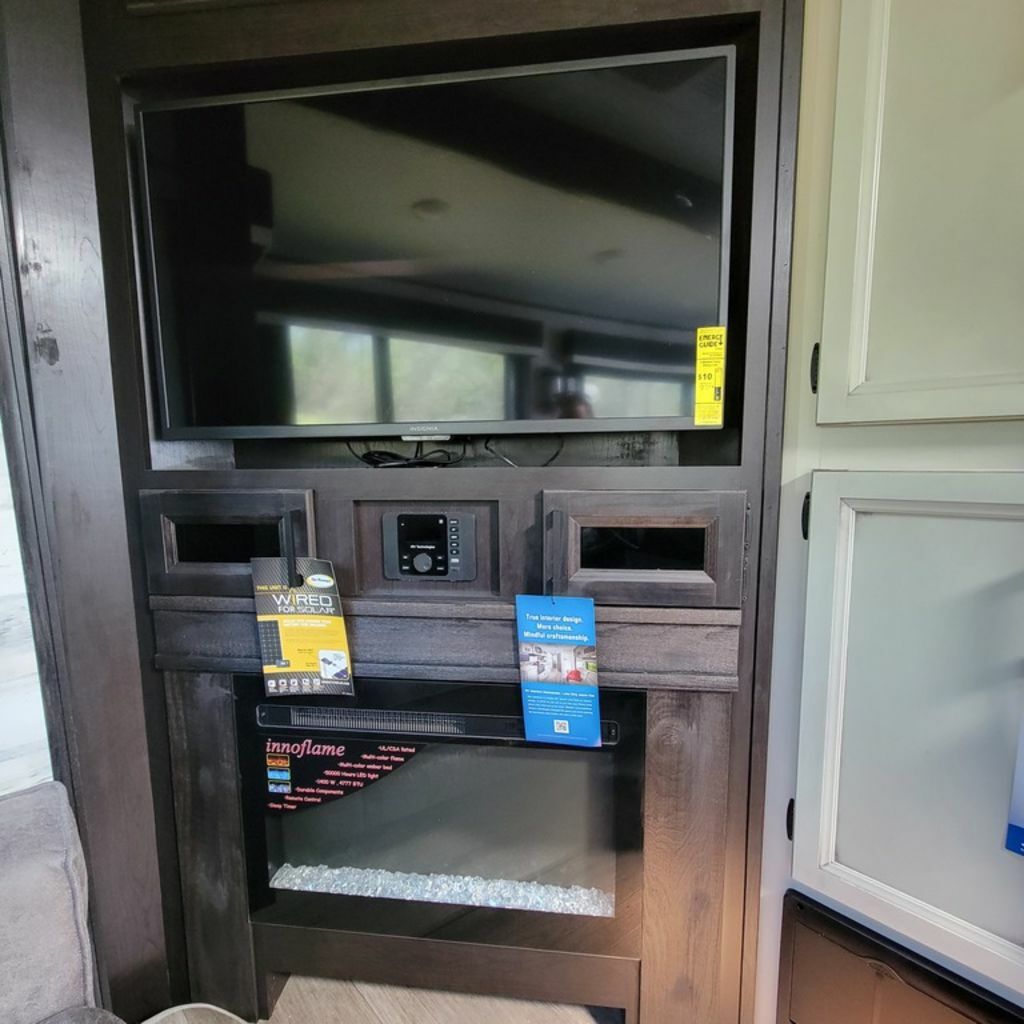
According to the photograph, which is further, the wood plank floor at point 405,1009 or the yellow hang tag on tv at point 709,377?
the wood plank floor at point 405,1009

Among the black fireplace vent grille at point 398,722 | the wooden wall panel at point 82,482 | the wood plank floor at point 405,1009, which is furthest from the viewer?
the wood plank floor at point 405,1009

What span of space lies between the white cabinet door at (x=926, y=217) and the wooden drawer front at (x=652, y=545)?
0.22 meters

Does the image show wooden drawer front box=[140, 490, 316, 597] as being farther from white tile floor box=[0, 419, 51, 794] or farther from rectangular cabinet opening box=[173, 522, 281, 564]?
white tile floor box=[0, 419, 51, 794]

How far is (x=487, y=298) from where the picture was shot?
856 millimetres

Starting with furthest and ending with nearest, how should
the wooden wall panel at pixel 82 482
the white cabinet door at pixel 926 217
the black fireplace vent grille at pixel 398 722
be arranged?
the black fireplace vent grille at pixel 398 722, the wooden wall panel at pixel 82 482, the white cabinet door at pixel 926 217

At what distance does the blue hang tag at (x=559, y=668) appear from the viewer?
2.70 ft

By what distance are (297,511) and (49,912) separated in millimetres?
611

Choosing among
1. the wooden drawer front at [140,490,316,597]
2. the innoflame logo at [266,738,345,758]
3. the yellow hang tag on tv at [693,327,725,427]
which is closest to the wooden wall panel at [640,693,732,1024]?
the yellow hang tag on tv at [693,327,725,427]

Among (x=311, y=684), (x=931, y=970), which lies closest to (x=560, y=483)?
(x=311, y=684)

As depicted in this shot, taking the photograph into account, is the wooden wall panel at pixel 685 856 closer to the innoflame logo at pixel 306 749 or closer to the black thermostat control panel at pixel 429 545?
the black thermostat control panel at pixel 429 545

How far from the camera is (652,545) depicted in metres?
0.83

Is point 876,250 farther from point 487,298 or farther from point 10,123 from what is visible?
point 10,123

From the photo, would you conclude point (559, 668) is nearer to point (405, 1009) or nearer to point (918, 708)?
point (918, 708)


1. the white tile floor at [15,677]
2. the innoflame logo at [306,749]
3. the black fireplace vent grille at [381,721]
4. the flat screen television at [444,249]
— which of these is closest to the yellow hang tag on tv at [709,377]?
the flat screen television at [444,249]
